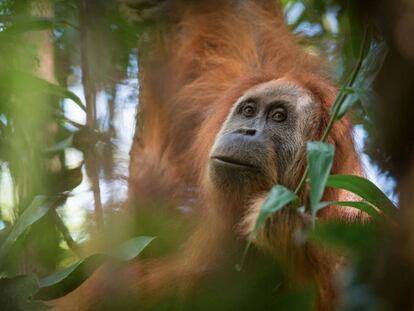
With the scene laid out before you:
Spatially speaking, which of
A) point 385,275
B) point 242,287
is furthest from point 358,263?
point 242,287

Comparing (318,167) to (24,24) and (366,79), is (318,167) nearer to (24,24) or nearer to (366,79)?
(366,79)

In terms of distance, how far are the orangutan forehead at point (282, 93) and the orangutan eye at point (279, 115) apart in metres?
0.07

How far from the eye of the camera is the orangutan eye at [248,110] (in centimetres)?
364

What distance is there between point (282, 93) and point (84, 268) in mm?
1732

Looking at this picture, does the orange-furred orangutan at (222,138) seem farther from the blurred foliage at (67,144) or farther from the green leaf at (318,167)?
the green leaf at (318,167)

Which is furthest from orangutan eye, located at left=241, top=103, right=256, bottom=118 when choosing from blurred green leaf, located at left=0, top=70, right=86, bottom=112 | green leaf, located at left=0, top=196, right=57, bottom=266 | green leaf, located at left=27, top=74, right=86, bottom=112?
green leaf, located at left=0, top=196, right=57, bottom=266

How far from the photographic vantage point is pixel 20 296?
2.27m

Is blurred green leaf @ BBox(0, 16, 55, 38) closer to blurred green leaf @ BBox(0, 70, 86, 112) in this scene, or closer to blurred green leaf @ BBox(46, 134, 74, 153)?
blurred green leaf @ BBox(0, 70, 86, 112)

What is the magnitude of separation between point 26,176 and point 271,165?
120 centimetres

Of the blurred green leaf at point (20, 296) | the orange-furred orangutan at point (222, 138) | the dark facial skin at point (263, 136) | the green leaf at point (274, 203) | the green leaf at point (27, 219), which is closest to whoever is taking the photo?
the green leaf at point (274, 203)

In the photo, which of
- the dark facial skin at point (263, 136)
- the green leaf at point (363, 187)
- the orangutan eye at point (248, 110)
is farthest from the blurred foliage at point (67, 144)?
the orangutan eye at point (248, 110)

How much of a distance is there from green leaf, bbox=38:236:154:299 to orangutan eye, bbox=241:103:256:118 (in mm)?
1444

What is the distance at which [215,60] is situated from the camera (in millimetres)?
4531

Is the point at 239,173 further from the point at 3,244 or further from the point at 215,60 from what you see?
the point at 215,60
